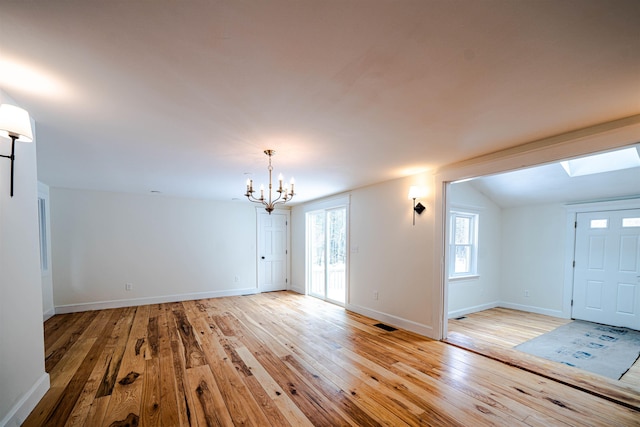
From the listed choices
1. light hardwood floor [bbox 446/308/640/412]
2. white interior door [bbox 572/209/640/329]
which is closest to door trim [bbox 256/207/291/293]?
light hardwood floor [bbox 446/308/640/412]

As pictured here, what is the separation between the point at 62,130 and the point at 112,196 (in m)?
3.53

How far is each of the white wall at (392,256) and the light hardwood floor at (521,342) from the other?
26.9 inches

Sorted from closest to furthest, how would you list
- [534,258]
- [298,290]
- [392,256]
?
[392,256]
[534,258]
[298,290]

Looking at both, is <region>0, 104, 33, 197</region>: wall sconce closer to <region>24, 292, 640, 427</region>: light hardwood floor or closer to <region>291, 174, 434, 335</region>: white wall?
<region>24, 292, 640, 427</region>: light hardwood floor

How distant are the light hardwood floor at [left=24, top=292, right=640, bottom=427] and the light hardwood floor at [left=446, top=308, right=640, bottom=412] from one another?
0.61 feet

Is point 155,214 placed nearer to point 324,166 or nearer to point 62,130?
point 62,130

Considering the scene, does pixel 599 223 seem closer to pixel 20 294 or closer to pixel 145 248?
pixel 20 294

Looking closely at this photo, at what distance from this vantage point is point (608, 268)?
4477 mm

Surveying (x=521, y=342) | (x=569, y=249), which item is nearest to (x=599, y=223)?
(x=569, y=249)

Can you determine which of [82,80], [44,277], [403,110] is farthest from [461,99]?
[44,277]

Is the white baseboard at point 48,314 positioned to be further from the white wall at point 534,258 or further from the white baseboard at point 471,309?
the white wall at point 534,258

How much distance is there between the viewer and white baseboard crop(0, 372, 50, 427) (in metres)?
1.81

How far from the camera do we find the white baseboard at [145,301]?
4899 mm

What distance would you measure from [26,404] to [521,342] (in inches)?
209
